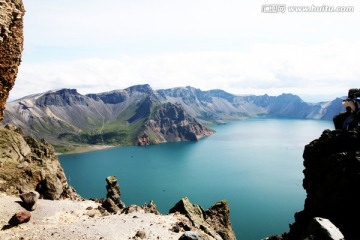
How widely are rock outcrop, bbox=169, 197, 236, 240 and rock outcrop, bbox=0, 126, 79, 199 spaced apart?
20302mm

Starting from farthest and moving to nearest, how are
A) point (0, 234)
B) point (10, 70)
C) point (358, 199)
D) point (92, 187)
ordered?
point (92, 187)
point (0, 234)
point (358, 199)
point (10, 70)

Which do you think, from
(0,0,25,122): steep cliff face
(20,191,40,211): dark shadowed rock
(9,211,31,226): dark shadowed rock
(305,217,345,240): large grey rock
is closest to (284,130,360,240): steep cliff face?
(305,217,345,240): large grey rock

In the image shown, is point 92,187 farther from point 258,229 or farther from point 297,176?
point 297,176

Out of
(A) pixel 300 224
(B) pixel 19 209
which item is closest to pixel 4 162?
(B) pixel 19 209

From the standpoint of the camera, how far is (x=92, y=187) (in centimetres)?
18188

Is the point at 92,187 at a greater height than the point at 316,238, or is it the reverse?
the point at 316,238

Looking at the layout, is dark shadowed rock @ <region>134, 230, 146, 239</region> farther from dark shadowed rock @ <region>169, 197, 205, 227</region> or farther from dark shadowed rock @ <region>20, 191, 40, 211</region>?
dark shadowed rock @ <region>20, 191, 40, 211</region>

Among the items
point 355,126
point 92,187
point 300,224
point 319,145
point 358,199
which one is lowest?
point 92,187

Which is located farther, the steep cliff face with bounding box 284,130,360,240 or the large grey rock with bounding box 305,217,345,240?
the steep cliff face with bounding box 284,130,360,240

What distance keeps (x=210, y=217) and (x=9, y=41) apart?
46262 millimetres

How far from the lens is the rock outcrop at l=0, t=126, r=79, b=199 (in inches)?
1734

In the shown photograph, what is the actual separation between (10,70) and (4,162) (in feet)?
123

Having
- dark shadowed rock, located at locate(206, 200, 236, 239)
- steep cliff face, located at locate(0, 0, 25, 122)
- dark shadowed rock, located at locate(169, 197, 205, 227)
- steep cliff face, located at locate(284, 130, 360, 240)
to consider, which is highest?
steep cliff face, located at locate(0, 0, 25, 122)

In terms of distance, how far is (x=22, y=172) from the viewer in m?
46.8
